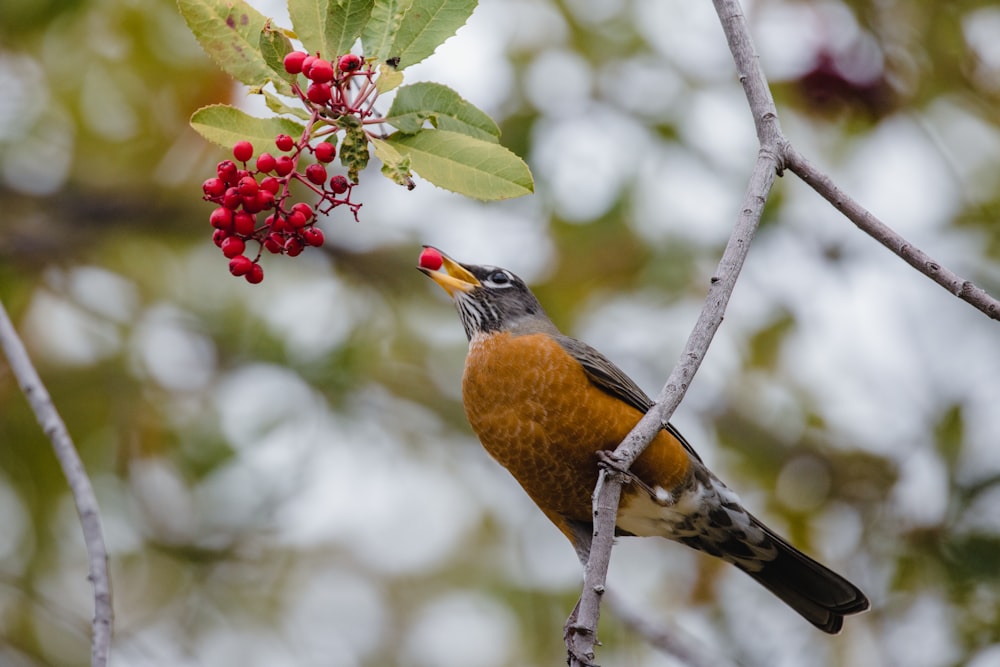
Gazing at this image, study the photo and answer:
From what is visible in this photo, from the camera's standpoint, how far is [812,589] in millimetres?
4410

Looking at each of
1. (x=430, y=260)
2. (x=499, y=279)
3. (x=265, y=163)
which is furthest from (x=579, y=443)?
(x=265, y=163)

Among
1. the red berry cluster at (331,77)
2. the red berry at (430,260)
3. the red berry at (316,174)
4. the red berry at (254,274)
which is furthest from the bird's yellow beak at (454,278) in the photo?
the red berry cluster at (331,77)

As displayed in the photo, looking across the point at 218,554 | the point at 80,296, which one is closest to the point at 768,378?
the point at 218,554

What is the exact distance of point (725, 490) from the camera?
428 centimetres

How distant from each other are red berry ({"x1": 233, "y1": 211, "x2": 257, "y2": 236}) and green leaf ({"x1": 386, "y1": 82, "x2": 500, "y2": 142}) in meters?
0.43

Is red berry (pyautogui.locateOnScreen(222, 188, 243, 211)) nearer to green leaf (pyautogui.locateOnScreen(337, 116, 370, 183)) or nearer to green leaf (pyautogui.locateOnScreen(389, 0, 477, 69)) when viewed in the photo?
green leaf (pyautogui.locateOnScreen(337, 116, 370, 183))

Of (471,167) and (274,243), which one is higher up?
(471,167)

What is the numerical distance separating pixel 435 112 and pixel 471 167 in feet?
0.50

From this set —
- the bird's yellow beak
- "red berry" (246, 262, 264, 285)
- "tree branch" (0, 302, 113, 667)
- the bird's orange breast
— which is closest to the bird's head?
the bird's yellow beak

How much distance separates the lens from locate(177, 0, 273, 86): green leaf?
7.68 feet

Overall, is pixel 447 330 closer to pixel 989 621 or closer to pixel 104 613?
pixel 989 621

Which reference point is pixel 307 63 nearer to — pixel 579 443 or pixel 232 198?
pixel 232 198

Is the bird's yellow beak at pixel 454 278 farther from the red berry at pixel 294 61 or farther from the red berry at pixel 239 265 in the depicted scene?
the red berry at pixel 294 61

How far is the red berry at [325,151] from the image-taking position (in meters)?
2.38
